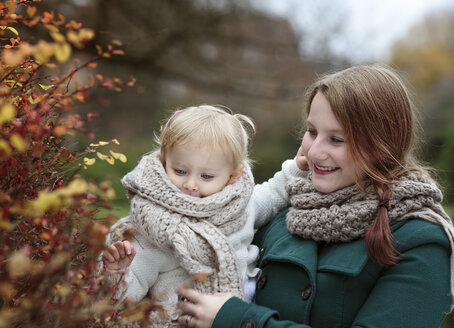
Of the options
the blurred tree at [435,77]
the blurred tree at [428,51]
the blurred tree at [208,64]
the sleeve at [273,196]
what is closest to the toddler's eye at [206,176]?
the sleeve at [273,196]

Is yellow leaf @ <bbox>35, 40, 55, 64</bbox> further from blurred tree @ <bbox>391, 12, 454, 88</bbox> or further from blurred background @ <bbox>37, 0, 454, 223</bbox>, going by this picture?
blurred tree @ <bbox>391, 12, 454, 88</bbox>

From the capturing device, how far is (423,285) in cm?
189

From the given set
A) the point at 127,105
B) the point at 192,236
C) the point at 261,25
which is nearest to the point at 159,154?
the point at 192,236

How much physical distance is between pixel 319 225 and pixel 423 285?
0.49 m

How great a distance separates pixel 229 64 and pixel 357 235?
12956 millimetres

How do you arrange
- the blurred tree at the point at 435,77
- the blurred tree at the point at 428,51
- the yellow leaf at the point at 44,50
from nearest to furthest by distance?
the yellow leaf at the point at 44,50 → the blurred tree at the point at 435,77 → the blurred tree at the point at 428,51

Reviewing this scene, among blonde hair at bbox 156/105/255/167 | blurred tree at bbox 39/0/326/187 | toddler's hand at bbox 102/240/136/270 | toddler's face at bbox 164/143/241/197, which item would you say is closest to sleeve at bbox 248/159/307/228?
blonde hair at bbox 156/105/255/167

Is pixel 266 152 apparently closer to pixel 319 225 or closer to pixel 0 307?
pixel 319 225

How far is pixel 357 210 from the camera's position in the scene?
208cm

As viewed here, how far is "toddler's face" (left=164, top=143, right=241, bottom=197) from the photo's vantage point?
7.77ft

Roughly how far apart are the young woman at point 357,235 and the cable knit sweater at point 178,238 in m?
0.12

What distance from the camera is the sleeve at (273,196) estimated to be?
8.87 ft

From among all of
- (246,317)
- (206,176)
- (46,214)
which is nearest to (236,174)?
(206,176)

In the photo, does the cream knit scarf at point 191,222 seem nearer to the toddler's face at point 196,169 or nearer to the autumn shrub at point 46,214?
the toddler's face at point 196,169
